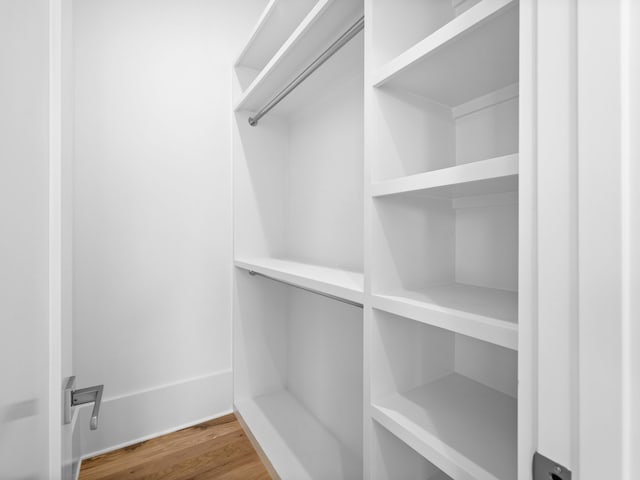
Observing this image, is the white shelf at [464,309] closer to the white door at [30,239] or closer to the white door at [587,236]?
the white door at [587,236]

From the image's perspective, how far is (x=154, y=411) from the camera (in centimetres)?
142

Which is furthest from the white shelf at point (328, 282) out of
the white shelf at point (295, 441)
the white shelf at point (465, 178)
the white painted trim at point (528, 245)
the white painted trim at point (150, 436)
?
the white painted trim at point (150, 436)

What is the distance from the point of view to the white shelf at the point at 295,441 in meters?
1.16

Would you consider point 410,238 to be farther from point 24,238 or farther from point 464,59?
point 24,238

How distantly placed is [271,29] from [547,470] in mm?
1509

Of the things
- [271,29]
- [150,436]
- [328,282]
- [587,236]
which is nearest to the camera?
[587,236]

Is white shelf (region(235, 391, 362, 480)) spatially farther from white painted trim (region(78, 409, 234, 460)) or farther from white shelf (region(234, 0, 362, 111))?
white shelf (region(234, 0, 362, 111))

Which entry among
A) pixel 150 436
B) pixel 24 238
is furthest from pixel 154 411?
pixel 24 238

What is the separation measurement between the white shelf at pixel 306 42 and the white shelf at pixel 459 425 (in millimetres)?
1045

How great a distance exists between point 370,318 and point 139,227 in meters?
1.18

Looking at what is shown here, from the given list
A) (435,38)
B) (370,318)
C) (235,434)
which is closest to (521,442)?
(370,318)

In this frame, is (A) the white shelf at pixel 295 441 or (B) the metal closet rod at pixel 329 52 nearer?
(B) the metal closet rod at pixel 329 52

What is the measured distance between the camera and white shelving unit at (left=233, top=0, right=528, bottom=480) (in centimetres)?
58

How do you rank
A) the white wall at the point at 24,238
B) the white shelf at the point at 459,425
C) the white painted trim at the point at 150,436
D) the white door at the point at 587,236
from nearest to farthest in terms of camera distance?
the white door at the point at 587,236, the white wall at the point at 24,238, the white shelf at the point at 459,425, the white painted trim at the point at 150,436
